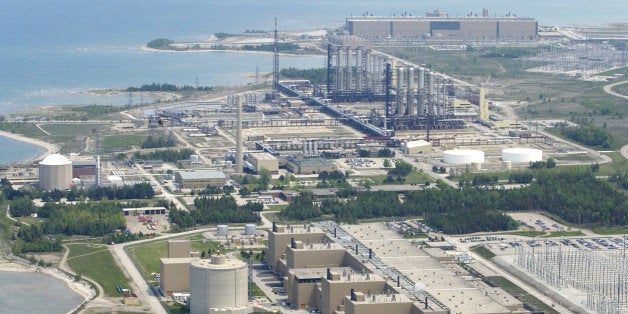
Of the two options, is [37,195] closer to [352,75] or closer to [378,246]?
[378,246]

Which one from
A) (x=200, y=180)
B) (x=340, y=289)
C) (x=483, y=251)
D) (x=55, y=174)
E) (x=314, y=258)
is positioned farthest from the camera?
(x=200, y=180)

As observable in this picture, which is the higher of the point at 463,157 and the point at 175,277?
the point at 463,157

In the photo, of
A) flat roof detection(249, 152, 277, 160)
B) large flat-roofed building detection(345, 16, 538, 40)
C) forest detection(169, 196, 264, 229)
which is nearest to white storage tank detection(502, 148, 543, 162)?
flat roof detection(249, 152, 277, 160)

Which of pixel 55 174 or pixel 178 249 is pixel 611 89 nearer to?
pixel 55 174

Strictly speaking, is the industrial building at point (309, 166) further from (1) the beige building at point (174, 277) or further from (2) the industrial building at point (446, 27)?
(2) the industrial building at point (446, 27)

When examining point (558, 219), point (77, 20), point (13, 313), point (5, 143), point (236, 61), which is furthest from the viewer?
point (77, 20)

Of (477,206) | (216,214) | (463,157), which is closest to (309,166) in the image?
(463,157)

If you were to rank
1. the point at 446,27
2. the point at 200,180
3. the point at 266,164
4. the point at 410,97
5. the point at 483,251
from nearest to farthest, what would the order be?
the point at 483,251
the point at 200,180
the point at 266,164
the point at 410,97
the point at 446,27

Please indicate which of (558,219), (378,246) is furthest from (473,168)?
(378,246)
